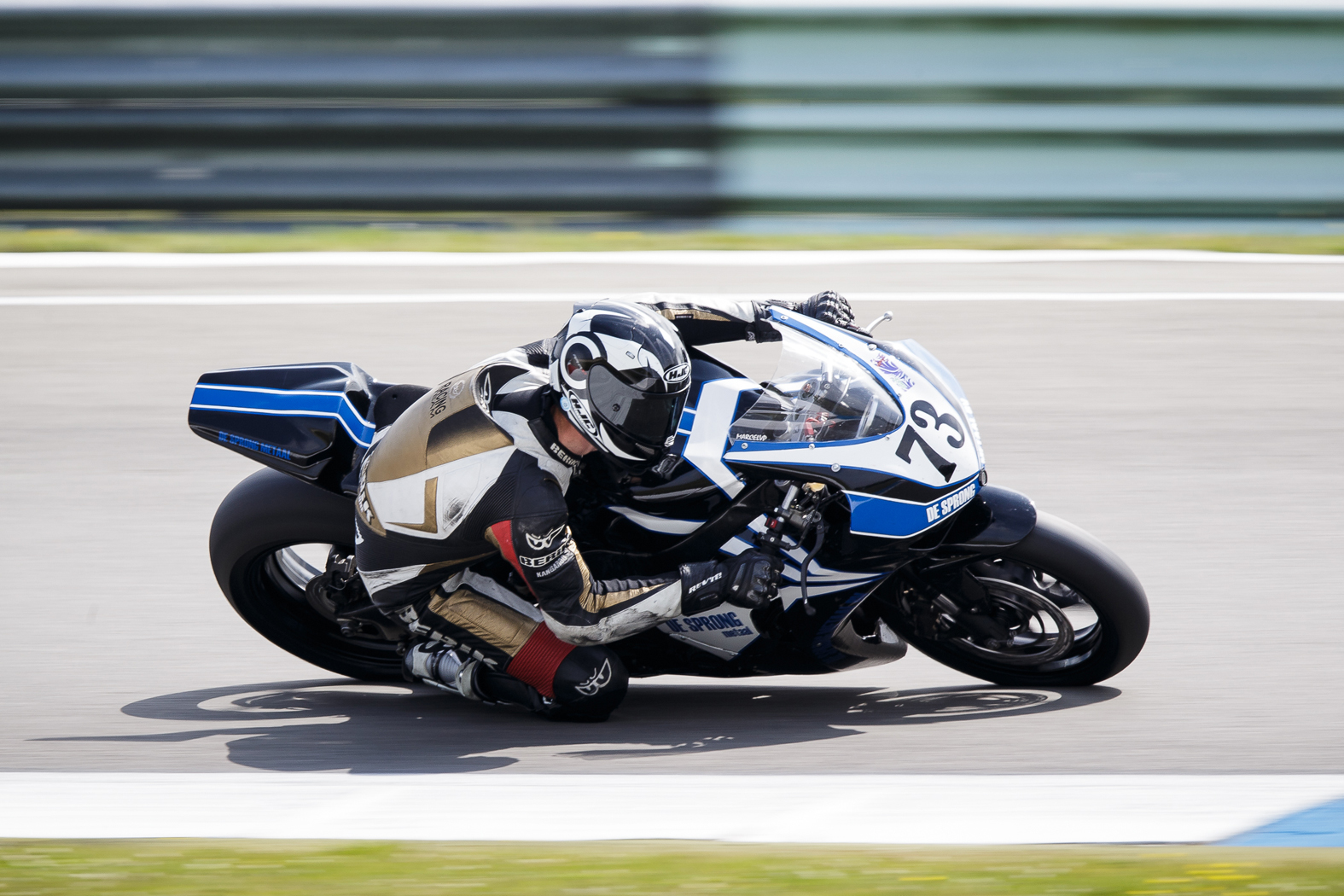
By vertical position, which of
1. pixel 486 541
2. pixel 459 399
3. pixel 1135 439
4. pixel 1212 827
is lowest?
pixel 1212 827

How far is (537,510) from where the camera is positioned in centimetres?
378

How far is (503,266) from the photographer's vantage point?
9023 millimetres

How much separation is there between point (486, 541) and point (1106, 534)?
2540mm

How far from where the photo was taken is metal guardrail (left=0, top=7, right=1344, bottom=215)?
9.28 m

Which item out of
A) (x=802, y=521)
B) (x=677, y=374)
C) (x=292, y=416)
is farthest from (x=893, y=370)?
(x=292, y=416)

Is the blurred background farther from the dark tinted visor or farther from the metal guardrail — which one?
the dark tinted visor

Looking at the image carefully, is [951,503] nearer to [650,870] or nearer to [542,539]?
[542,539]

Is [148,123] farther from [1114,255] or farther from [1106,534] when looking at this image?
[1106,534]

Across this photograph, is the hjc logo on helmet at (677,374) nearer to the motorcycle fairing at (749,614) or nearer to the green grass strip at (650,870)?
the motorcycle fairing at (749,614)

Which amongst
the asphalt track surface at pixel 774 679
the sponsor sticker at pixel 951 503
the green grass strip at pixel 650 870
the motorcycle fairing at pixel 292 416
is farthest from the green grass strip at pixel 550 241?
the green grass strip at pixel 650 870

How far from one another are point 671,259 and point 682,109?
107 centimetres

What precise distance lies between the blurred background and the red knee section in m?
5.71

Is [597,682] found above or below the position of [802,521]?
below

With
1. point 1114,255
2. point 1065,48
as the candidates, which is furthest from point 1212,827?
point 1065,48
